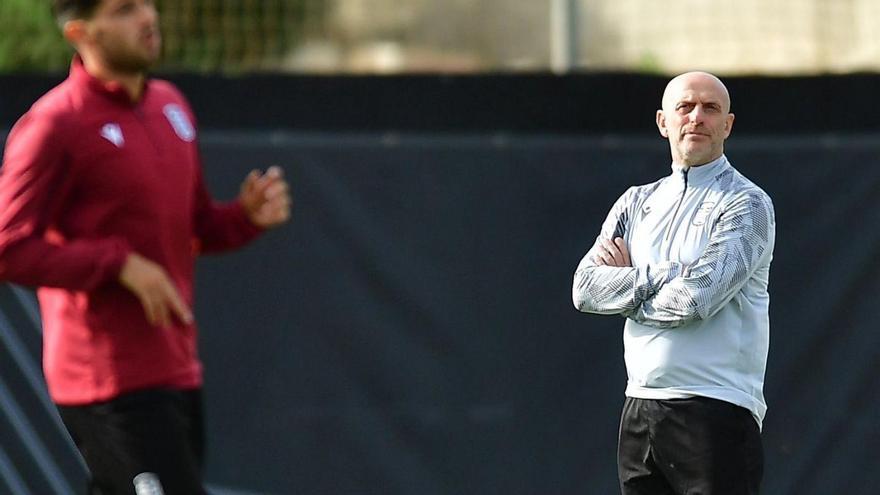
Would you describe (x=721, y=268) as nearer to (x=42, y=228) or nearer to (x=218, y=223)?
(x=218, y=223)

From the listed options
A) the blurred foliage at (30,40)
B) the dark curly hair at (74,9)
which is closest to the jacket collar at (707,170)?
the dark curly hair at (74,9)

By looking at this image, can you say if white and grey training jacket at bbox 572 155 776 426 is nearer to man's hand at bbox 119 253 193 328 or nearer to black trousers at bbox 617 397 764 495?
black trousers at bbox 617 397 764 495

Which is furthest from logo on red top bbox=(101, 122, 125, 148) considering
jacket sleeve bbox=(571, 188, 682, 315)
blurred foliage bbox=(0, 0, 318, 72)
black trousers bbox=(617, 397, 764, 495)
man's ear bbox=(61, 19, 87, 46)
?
blurred foliage bbox=(0, 0, 318, 72)

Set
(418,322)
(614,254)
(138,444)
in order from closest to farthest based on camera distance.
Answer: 1. (138,444)
2. (614,254)
3. (418,322)

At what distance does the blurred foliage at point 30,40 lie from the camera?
39.9 ft

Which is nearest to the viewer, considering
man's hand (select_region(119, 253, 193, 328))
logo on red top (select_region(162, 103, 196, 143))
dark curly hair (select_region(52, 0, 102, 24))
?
man's hand (select_region(119, 253, 193, 328))

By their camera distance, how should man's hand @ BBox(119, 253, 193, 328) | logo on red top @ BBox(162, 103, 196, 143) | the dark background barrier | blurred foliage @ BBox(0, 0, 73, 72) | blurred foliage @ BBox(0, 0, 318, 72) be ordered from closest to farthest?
1. man's hand @ BBox(119, 253, 193, 328)
2. logo on red top @ BBox(162, 103, 196, 143)
3. the dark background barrier
4. blurred foliage @ BBox(0, 0, 318, 72)
5. blurred foliage @ BBox(0, 0, 73, 72)

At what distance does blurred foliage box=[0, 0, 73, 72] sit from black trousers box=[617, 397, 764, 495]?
8.89 metres

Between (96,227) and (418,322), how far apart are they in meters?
2.69

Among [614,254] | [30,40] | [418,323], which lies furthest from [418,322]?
[30,40]

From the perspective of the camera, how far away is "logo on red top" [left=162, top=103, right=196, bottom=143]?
4066 millimetres

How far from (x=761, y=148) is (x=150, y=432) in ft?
11.0

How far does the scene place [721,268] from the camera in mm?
4102

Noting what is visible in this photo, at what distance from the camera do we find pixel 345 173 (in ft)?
21.0
